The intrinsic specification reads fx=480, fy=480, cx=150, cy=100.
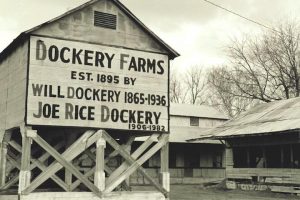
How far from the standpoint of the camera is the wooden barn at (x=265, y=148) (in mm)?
24062

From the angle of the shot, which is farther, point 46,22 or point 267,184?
point 267,184

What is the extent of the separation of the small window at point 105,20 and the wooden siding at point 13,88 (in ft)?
8.91

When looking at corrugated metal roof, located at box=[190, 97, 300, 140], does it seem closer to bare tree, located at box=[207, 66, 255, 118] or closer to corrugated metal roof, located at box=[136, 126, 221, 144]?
corrugated metal roof, located at box=[136, 126, 221, 144]

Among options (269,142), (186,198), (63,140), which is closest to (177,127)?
(269,142)

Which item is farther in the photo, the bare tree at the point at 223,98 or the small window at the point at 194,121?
the bare tree at the point at 223,98

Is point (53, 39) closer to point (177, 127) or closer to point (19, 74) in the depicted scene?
A: point (19, 74)

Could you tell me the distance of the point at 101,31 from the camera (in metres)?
17.4

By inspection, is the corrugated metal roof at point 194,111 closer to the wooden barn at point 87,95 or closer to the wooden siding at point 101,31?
the wooden barn at point 87,95

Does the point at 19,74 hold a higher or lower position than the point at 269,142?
higher

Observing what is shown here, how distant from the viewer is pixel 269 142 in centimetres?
2575

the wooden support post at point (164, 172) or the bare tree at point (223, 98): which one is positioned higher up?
the bare tree at point (223, 98)

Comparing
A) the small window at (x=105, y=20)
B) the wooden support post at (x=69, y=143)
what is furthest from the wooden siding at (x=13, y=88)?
the small window at (x=105, y=20)

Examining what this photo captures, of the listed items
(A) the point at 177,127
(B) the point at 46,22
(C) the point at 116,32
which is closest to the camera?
(B) the point at 46,22

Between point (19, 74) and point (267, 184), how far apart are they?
49.1 feet
